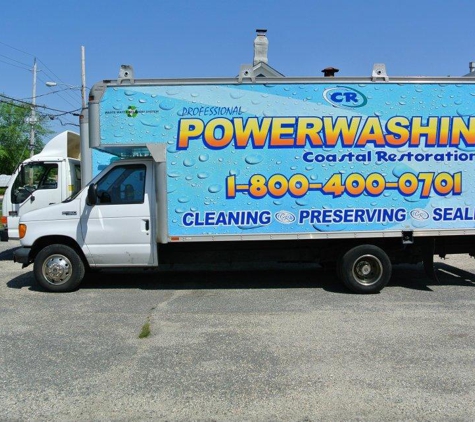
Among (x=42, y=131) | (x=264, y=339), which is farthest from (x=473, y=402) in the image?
(x=42, y=131)

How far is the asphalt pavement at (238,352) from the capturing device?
383 centimetres

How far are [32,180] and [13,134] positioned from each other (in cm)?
3712

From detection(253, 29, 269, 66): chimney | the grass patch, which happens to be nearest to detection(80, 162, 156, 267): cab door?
the grass patch

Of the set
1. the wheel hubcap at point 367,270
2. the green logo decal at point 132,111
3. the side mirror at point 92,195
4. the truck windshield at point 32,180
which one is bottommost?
the wheel hubcap at point 367,270

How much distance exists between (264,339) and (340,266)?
8.39 feet

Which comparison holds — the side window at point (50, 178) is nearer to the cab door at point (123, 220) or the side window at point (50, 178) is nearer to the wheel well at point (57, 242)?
the wheel well at point (57, 242)

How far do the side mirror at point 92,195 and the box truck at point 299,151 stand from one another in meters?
0.65

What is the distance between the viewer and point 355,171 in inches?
281

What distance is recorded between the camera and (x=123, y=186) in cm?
750

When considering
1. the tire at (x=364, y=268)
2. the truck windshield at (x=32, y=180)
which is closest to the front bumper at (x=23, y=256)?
the truck windshield at (x=32, y=180)

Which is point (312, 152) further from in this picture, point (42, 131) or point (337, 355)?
point (42, 131)

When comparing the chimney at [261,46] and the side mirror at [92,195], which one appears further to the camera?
the chimney at [261,46]

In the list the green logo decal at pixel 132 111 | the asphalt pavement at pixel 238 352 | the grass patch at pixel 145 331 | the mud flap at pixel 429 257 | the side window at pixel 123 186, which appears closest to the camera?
the asphalt pavement at pixel 238 352

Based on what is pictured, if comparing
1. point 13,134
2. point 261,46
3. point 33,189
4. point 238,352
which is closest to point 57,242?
point 33,189
